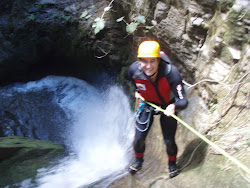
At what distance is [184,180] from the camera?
228 centimetres

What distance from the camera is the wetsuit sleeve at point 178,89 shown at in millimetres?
2169

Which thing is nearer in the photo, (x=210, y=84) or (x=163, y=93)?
(x=163, y=93)

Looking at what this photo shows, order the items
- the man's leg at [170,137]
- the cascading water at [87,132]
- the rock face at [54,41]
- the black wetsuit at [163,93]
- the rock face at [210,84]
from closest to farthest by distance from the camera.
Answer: the rock face at [210,84] < the black wetsuit at [163,93] < the man's leg at [170,137] < the cascading water at [87,132] < the rock face at [54,41]

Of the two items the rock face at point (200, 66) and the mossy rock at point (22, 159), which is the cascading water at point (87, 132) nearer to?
the mossy rock at point (22, 159)

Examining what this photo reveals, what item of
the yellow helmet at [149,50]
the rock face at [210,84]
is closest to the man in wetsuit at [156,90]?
the yellow helmet at [149,50]

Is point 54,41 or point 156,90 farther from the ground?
point 54,41

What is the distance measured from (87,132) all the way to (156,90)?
401cm

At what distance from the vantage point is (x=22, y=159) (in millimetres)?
3727

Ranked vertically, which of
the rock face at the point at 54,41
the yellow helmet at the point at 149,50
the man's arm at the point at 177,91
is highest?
the rock face at the point at 54,41

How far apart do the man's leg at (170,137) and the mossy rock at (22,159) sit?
2094 millimetres

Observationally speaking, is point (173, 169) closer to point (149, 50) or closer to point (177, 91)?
point (177, 91)

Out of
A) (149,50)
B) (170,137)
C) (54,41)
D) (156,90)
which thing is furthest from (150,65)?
(54,41)

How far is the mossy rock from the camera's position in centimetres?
331

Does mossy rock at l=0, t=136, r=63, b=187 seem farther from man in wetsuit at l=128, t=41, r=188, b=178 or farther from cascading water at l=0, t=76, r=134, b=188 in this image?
man in wetsuit at l=128, t=41, r=188, b=178
